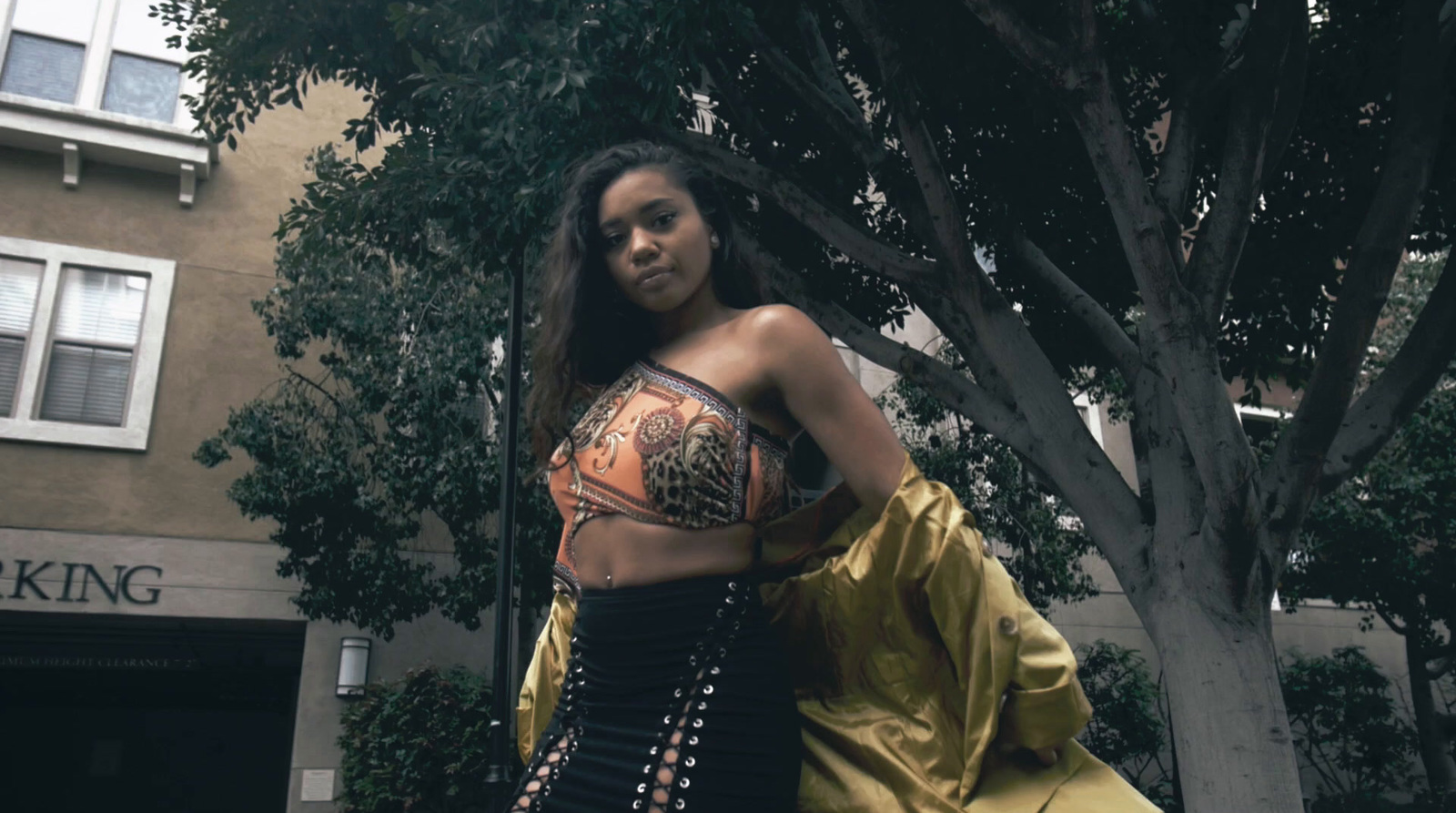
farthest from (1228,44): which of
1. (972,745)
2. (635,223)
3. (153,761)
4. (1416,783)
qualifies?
(153,761)

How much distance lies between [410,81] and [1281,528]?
6.36 meters

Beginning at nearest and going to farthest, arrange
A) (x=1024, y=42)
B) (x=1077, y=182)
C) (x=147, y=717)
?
(x=1024, y=42) < (x=1077, y=182) < (x=147, y=717)

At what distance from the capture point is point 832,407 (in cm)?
194

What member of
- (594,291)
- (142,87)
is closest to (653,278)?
(594,291)

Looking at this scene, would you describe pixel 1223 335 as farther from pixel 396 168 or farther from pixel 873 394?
pixel 396 168

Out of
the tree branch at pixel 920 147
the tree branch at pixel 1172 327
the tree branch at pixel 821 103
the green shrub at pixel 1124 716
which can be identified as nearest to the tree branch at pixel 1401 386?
the tree branch at pixel 1172 327

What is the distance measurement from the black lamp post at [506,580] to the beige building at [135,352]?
19.8ft

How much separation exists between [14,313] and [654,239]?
39.5 ft

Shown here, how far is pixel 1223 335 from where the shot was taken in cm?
868

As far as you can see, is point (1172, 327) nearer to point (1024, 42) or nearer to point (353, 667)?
point (1024, 42)

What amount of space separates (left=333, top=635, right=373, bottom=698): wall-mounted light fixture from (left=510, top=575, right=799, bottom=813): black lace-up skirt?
34.2 ft

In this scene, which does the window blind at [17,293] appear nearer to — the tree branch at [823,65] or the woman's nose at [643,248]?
the tree branch at [823,65]

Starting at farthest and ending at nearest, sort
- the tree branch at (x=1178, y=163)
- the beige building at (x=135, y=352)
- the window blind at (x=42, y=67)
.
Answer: the window blind at (x=42, y=67), the beige building at (x=135, y=352), the tree branch at (x=1178, y=163)

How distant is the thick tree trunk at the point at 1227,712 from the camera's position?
18.2ft
